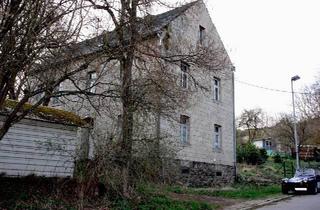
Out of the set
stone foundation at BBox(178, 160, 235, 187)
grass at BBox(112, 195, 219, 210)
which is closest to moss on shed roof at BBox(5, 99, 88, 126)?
grass at BBox(112, 195, 219, 210)

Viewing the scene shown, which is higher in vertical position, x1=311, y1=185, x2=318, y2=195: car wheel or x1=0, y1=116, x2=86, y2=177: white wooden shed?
x1=0, y1=116, x2=86, y2=177: white wooden shed

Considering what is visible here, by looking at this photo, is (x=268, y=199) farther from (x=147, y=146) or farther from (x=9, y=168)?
(x=9, y=168)

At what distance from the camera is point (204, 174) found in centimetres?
2269

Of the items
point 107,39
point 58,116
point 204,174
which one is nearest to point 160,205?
point 58,116

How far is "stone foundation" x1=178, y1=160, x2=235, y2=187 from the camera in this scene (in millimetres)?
21167

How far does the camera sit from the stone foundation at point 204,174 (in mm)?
21167

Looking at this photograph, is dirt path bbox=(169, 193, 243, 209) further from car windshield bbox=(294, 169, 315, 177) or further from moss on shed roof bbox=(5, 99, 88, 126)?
car windshield bbox=(294, 169, 315, 177)

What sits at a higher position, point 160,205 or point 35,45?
point 35,45

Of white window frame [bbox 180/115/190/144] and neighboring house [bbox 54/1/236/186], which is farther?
white window frame [bbox 180/115/190/144]

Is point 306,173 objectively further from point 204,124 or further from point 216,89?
point 216,89

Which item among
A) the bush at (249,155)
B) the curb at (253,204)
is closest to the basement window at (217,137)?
the curb at (253,204)

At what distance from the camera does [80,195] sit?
11883 mm

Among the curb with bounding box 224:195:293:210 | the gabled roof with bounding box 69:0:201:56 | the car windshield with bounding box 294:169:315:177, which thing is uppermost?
the gabled roof with bounding box 69:0:201:56

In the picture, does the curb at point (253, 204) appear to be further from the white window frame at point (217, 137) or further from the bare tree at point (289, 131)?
the bare tree at point (289, 131)
